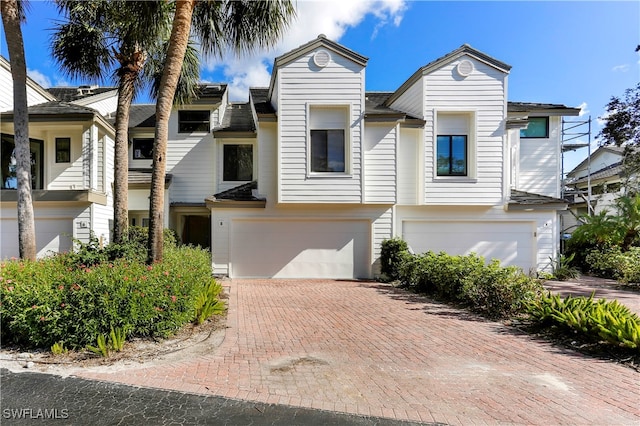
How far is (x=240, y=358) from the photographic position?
14.7 ft

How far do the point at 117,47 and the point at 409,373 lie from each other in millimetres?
11157

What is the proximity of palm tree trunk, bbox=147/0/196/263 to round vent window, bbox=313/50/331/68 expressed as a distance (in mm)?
4908

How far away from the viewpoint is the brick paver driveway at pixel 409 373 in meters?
3.29

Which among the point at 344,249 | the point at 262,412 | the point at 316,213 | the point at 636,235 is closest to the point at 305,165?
the point at 316,213

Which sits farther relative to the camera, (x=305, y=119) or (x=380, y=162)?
(x=380, y=162)

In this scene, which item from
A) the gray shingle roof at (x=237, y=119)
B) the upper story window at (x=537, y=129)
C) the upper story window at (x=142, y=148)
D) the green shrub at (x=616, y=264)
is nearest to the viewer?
the green shrub at (x=616, y=264)

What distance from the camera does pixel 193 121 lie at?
14.7 m

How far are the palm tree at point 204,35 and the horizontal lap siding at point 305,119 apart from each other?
9.16 ft

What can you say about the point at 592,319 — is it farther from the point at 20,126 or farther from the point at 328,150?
the point at 20,126

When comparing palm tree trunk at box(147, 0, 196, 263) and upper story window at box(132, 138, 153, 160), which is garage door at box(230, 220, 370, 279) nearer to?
palm tree trunk at box(147, 0, 196, 263)

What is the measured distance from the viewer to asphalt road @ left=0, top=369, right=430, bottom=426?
3.03 metres

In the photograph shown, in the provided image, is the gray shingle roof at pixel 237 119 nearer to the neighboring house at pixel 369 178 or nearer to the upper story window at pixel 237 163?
the upper story window at pixel 237 163

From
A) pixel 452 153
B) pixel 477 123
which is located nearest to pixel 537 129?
pixel 477 123

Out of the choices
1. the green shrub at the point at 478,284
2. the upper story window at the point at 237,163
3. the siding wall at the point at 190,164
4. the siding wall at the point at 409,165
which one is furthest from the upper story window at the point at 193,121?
the green shrub at the point at 478,284
